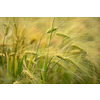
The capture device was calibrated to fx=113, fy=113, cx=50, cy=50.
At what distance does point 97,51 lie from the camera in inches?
42.8

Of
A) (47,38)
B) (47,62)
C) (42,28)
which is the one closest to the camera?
(47,62)

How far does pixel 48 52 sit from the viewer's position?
1.03 metres

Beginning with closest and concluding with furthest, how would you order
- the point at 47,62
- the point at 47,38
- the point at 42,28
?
the point at 47,62, the point at 47,38, the point at 42,28

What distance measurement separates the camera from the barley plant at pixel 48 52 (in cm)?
101

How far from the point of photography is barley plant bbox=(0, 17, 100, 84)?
39.9 inches

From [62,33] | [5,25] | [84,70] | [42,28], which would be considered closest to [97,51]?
[84,70]

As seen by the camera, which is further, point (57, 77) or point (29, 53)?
point (57, 77)

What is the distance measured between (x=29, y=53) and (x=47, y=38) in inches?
9.2

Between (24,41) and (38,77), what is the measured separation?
0.39 meters
